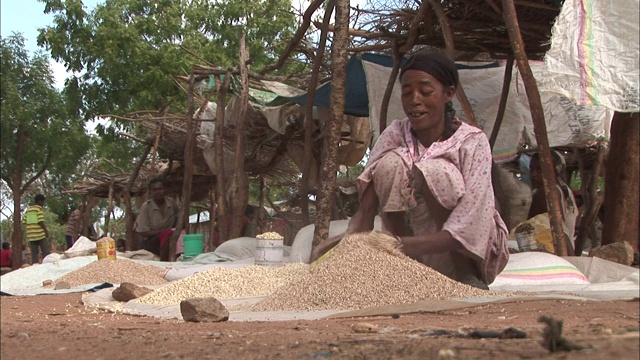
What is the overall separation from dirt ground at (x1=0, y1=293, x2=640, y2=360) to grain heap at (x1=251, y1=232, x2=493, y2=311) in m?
0.25

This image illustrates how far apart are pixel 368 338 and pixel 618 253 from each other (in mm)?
3013

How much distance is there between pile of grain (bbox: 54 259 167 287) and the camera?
579 cm

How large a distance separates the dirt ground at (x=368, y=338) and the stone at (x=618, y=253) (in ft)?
6.19

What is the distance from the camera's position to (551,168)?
4484mm

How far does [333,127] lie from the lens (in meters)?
5.32

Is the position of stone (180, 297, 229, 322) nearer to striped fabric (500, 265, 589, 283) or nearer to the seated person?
striped fabric (500, 265, 589, 283)

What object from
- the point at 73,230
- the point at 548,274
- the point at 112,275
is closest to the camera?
the point at 548,274

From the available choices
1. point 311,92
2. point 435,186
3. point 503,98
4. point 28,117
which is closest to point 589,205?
point 503,98

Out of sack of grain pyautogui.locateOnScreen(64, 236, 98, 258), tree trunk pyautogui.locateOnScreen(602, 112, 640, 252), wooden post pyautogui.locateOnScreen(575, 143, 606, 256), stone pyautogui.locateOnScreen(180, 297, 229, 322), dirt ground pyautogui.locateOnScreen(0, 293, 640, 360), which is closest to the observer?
dirt ground pyautogui.locateOnScreen(0, 293, 640, 360)

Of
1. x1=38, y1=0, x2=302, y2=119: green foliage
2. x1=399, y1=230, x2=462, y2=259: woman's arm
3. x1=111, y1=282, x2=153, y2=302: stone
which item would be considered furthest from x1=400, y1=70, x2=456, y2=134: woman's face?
x1=38, y1=0, x2=302, y2=119: green foliage

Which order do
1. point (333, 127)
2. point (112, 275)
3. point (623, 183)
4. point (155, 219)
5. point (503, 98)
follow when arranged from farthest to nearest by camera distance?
point (155, 219) → point (503, 98) → point (112, 275) → point (333, 127) → point (623, 183)

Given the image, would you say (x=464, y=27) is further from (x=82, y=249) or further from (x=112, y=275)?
(x=82, y=249)

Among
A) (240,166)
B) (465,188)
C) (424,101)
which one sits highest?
(240,166)

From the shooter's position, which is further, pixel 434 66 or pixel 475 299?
pixel 434 66
